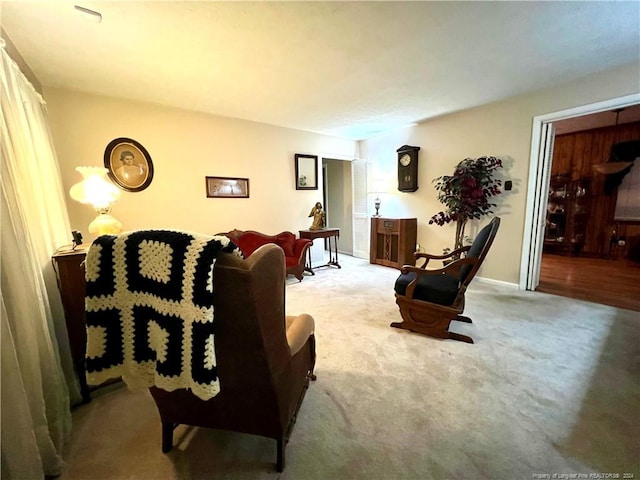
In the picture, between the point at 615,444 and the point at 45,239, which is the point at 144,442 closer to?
the point at 45,239

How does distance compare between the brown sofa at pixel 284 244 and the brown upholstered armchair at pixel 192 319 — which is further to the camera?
the brown sofa at pixel 284 244

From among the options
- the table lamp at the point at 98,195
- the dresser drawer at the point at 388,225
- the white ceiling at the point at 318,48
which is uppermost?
the white ceiling at the point at 318,48

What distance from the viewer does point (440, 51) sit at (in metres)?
2.15

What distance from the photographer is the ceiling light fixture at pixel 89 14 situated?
→ 1.61 metres

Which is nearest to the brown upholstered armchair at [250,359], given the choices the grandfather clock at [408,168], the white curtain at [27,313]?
the white curtain at [27,313]

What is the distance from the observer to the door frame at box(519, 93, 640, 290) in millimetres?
3039

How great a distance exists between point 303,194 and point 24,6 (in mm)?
3467

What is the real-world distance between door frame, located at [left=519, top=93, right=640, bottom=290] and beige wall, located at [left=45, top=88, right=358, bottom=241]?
10.1ft

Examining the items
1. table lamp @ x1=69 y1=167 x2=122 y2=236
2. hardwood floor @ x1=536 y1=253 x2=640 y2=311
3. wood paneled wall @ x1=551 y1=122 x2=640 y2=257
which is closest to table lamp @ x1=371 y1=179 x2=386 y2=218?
hardwood floor @ x1=536 y1=253 x2=640 y2=311

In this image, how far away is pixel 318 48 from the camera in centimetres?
208

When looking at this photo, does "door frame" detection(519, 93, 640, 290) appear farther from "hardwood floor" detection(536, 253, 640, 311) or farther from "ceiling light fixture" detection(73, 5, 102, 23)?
"ceiling light fixture" detection(73, 5, 102, 23)

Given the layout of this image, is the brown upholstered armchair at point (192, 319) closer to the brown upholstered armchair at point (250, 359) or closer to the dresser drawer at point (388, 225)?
the brown upholstered armchair at point (250, 359)

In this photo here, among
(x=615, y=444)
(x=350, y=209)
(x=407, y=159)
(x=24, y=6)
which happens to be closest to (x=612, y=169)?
(x=407, y=159)

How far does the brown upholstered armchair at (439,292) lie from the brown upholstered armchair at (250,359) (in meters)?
1.30
